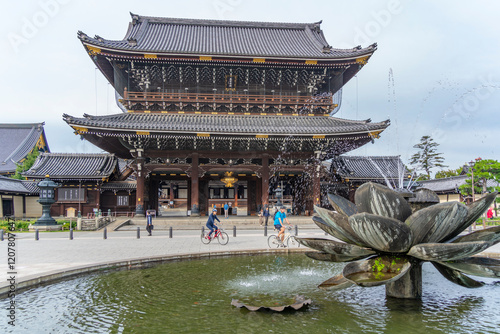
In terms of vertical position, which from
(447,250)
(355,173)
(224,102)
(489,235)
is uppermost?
(224,102)

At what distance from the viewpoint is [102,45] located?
23.9 m

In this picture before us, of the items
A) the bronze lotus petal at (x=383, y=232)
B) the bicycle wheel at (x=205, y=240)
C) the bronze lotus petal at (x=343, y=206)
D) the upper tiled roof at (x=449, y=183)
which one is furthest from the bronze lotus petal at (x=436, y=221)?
the upper tiled roof at (x=449, y=183)

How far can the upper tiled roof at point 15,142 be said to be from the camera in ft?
139

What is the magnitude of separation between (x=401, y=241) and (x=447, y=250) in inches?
26.1

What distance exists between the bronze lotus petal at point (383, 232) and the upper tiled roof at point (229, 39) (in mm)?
21498

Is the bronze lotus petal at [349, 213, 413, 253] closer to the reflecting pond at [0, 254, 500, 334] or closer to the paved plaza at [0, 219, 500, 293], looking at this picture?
the reflecting pond at [0, 254, 500, 334]

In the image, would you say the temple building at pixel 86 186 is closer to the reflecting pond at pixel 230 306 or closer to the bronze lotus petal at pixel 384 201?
the reflecting pond at pixel 230 306

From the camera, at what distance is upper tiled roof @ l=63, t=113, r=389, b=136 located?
76.3ft

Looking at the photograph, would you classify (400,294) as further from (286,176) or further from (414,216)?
(286,176)

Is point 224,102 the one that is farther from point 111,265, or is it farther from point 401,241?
point 401,241

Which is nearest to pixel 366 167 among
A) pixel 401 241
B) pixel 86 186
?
pixel 86 186

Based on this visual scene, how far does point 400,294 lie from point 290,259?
5619 mm

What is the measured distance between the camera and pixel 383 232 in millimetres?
5551

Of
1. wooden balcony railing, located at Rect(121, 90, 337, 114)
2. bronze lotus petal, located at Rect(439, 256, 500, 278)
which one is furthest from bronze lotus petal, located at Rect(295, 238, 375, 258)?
wooden balcony railing, located at Rect(121, 90, 337, 114)
